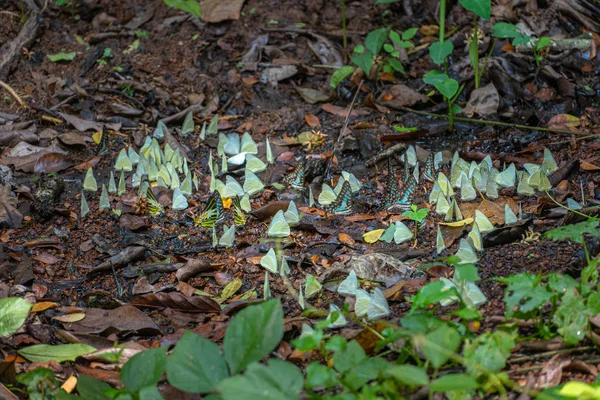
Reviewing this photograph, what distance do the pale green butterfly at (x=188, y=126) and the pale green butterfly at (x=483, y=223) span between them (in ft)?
7.96

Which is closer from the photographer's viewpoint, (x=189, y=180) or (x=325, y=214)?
(x=325, y=214)

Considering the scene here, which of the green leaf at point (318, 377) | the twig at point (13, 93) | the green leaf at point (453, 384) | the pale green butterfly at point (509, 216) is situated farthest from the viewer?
the twig at point (13, 93)

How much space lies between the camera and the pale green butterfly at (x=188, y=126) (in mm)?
4730

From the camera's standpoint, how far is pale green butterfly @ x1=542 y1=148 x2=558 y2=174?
3801 mm

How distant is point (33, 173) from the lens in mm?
4297

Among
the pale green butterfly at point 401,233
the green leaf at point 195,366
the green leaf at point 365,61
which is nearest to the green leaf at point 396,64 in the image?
the green leaf at point 365,61

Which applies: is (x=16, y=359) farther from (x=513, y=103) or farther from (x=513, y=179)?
(x=513, y=103)

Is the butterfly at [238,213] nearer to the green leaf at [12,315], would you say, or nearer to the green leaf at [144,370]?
the green leaf at [12,315]

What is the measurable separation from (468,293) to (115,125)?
10.8 ft

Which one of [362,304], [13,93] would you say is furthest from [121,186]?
[362,304]

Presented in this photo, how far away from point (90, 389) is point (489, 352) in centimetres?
133

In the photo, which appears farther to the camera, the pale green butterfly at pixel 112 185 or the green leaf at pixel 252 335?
the pale green butterfly at pixel 112 185

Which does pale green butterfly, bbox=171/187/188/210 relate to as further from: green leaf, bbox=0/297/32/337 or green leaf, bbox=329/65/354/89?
green leaf, bbox=329/65/354/89

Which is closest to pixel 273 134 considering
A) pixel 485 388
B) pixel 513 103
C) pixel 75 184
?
pixel 75 184
